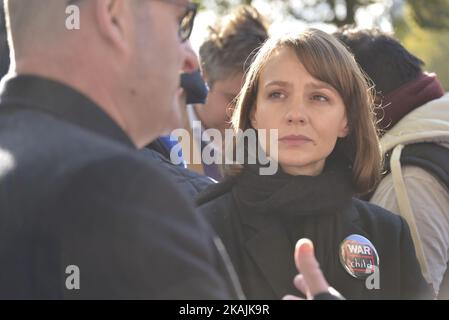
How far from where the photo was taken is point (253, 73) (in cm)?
352

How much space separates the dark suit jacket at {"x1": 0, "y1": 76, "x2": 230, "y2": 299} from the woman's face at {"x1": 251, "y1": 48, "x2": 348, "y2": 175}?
169 centimetres

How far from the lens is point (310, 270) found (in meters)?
1.96

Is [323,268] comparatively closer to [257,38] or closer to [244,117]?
[244,117]

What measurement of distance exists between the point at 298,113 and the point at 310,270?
1.40 m

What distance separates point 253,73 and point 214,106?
60.2 inches

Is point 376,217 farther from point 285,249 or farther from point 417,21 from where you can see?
point 417,21

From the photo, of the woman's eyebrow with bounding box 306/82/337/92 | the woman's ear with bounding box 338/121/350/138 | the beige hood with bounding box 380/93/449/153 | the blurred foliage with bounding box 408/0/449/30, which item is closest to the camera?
the woman's eyebrow with bounding box 306/82/337/92

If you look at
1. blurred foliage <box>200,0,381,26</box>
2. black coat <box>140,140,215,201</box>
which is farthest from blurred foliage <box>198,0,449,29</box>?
black coat <box>140,140,215,201</box>

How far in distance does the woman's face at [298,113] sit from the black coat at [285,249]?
0.75 feet

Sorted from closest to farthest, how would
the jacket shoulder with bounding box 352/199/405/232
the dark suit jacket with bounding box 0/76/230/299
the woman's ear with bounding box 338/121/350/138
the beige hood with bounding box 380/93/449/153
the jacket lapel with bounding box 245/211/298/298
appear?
1. the dark suit jacket with bounding box 0/76/230/299
2. the jacket lapel with bounding box 245/211/298/298
3. the jacket shoulder with bounding box 352/199/405/232
4. the woman's ear with bounding box 338/121/350/138
5. the beige hood with bounding box 380/93/449/153

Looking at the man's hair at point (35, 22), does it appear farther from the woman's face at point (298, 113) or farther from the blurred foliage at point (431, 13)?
the blurred foliage at point (431, 13)

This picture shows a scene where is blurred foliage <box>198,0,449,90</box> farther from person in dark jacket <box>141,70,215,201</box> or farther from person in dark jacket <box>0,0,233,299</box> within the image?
person in dark jacket <box>0,0,233,299</box>

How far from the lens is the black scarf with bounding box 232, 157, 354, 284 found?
307 cm

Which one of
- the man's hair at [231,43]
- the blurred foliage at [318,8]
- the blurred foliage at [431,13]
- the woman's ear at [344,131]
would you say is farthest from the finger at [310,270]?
the blurred foliage at [318,8]
